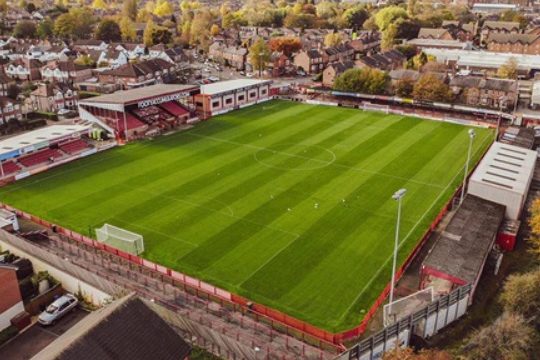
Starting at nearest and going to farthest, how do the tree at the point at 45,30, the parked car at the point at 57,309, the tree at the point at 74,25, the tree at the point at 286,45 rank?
the parked car at the point at 57,309, the tree at the point at 286,45, the tree at the point at 45,30, the tree at the point at 74,25

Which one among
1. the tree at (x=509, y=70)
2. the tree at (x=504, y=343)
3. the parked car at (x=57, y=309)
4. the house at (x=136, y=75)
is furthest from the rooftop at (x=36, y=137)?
the tree at (x=509, y=70)

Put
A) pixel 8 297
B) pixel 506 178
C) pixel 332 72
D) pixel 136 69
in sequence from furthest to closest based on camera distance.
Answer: pixel 332 72
pixel 136 69
pixel 506 178
pixel 8 297

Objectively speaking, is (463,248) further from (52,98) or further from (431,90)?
(52,98)

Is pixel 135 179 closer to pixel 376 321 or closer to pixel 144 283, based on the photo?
pixel 144 283

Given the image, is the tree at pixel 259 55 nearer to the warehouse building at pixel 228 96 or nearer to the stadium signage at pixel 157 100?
the warehouse building at pixel 228 96

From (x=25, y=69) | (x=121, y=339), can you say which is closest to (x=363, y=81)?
(x=25, y=69)

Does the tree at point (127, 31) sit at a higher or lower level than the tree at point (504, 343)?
higher
